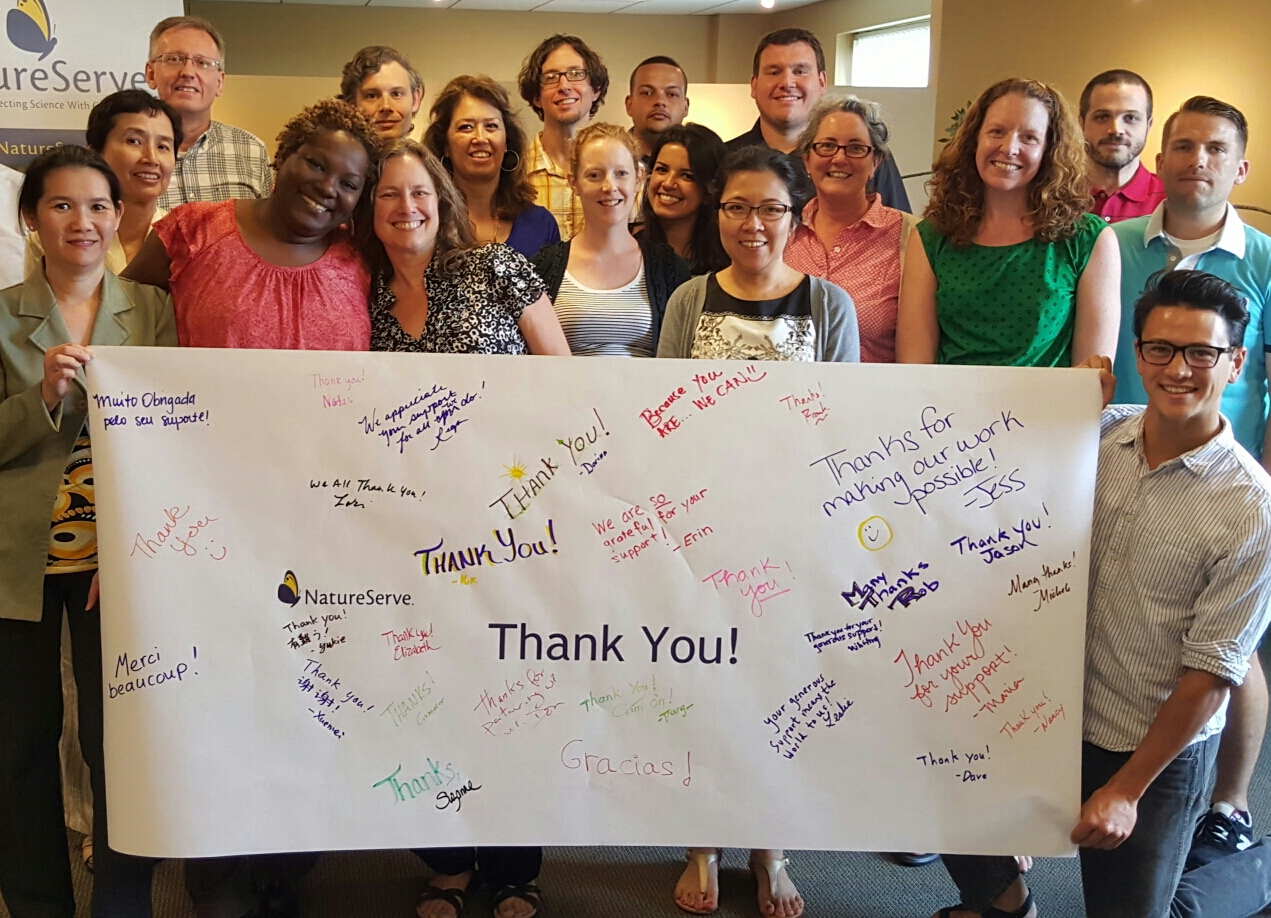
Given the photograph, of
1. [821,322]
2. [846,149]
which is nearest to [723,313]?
[821,322]

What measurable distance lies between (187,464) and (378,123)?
167cm

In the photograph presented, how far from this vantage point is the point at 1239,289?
268 centimetres

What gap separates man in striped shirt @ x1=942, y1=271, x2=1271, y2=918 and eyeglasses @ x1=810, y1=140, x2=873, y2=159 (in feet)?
3.25

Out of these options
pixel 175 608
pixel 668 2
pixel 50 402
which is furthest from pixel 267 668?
pixel 668 2

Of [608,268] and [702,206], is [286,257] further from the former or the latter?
[702,206]

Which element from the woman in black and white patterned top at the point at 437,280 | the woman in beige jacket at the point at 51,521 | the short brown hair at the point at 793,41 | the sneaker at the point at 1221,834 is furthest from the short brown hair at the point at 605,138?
the sneaker at the point at 1221,834

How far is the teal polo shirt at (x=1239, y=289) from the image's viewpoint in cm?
268

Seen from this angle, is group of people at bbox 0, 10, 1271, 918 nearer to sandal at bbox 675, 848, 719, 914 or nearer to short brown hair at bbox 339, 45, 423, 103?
sandal at bbox 675, 848, 719, 914

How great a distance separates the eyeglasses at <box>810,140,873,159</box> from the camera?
106 inches

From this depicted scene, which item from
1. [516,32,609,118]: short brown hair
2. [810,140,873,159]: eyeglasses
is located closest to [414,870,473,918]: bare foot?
[810,140,873,159]: eyeglasses

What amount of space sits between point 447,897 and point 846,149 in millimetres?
2032

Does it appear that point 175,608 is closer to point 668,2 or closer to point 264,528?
point 264,528

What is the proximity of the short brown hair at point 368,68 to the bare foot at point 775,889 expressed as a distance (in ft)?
7.86

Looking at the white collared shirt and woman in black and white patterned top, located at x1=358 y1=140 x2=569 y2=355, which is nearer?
woman in black and white patterned top, located at x1=358 y1=140 x2=569 y2=355
